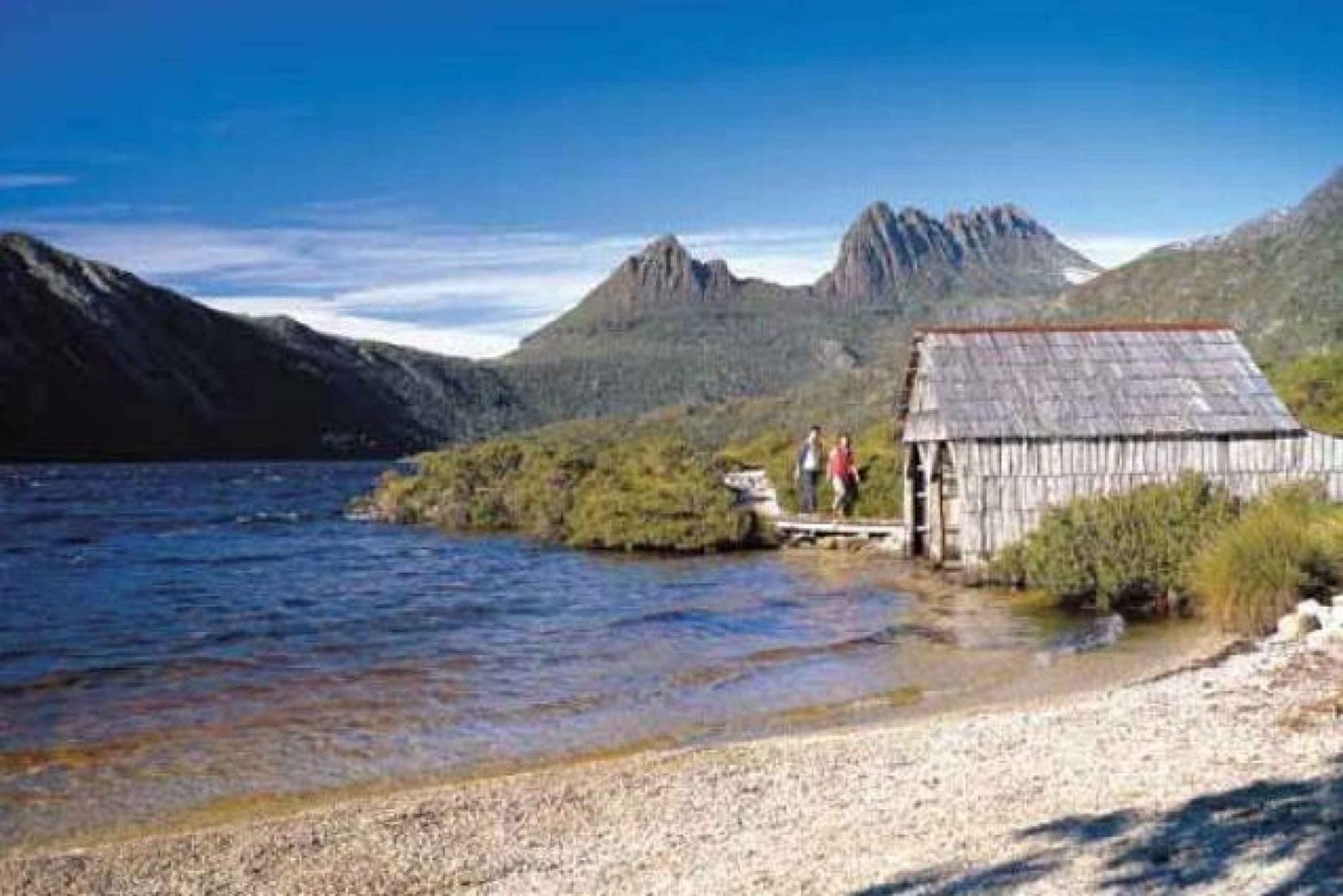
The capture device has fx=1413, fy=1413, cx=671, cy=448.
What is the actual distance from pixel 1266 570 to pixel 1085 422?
7.62 meters

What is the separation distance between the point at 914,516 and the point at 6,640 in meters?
16.9

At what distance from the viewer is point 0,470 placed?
308 ft

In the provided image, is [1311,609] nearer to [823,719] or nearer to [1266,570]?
[1266,570]

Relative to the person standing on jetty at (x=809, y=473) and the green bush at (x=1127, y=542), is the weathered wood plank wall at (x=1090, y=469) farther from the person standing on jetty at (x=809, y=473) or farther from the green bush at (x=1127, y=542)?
the person standing on jetty at (x=809, y=473)

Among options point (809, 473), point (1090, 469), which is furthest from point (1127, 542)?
point (809, 473)

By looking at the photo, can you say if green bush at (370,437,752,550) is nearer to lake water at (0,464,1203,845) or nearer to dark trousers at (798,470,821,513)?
lake water at (0,464,1203,845)

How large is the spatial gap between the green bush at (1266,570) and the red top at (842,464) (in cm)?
1487

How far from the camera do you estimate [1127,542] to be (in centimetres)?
2014

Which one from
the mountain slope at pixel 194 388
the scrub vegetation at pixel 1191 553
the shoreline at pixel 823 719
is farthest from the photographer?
the mountain slope at pixel 194 388

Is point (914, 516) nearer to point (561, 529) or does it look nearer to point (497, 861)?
point (561, 529)

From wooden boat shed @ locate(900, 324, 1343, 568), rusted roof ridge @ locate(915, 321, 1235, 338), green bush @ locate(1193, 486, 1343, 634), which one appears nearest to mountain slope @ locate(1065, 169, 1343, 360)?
rusted roof ridge @ locate(915, 321, 1235, 338)

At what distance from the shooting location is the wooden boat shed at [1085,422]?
78.0ft

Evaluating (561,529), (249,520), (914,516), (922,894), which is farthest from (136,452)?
(922,894)

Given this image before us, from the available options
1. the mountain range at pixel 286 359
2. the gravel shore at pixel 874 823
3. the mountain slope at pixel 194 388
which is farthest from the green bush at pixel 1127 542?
the mountain slope at pixel 194 388
